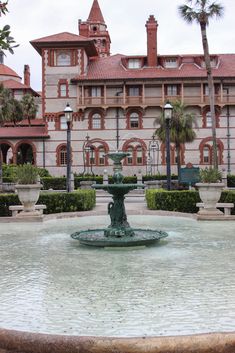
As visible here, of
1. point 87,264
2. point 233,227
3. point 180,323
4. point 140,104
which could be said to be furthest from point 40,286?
point 140,104

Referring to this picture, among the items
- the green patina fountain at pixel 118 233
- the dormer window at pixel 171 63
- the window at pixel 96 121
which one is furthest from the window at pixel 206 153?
the green patina fountain at pixel 118 233

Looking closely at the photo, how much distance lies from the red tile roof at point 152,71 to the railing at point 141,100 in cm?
197

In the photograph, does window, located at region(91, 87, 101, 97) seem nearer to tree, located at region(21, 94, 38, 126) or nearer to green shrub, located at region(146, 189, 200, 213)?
tree, located at region(21, 94, 38, 126)

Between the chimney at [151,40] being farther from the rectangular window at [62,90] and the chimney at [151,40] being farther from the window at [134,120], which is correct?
the rectangular window at [62,90]

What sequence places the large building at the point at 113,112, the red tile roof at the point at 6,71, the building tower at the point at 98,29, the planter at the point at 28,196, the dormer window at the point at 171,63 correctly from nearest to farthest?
1. the planter at the point at 28,196
2. the large building at the point at 113,112
3. the dormer window at the point at 171,63
4. the red tile roof at the point at 6,71
5. the building tower at the point at 98,29

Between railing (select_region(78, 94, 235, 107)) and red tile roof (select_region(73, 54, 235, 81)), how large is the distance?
6.46ft

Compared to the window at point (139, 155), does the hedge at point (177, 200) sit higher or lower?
lower

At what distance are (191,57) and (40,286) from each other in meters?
47.9

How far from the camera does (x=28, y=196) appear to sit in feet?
53.0

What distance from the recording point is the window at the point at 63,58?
49219 mm

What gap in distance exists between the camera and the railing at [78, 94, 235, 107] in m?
48.3

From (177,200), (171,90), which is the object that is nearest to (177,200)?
(177,200)

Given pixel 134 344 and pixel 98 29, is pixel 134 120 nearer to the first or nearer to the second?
pixel 98 29

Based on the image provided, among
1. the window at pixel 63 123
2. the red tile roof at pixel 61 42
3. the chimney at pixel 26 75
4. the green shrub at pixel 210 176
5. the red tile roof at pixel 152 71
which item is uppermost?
the chimney at pixel 26 75
